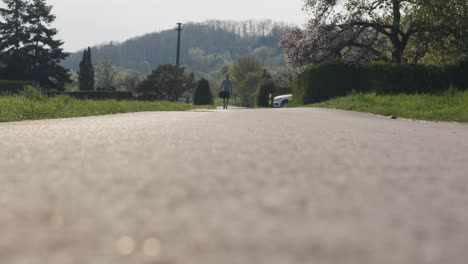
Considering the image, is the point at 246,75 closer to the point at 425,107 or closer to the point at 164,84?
the point at 164,84

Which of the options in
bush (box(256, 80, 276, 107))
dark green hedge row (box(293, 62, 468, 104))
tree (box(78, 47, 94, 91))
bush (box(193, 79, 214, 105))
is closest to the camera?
dark green hedge row (box(293, 62, 468, 104))

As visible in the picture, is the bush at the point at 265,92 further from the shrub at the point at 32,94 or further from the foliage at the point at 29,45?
the shrub at the point at 32,94

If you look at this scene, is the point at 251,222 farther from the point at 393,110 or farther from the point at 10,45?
the point at 10,45

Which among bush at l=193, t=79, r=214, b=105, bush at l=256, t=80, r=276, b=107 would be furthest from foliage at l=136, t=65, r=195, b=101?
bush at l=256, t=80, r=276, b=107

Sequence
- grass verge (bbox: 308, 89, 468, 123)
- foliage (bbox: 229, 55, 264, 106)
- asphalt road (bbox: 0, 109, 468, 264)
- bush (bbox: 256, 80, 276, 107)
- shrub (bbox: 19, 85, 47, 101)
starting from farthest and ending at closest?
foliage (bbox: 229, 55, 264, 106) < bush (bbox: 256, 80, 276, 107) < shrub (bbox: 19, 85, 47, 101) < grass verge (bbox: 308, 89, 468, 123) < asphalt road (bbox: 0, 109, 468, 264)

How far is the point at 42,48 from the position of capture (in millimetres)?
60844

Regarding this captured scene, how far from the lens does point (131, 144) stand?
123 inches

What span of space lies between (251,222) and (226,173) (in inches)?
35.3

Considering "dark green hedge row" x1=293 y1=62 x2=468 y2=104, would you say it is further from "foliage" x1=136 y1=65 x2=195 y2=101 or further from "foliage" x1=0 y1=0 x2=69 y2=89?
"foliage" x1=0 y1=0 x2=69 y2=89

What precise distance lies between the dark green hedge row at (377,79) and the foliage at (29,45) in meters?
39.9

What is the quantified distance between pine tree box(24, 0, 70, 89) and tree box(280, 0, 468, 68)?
126ft

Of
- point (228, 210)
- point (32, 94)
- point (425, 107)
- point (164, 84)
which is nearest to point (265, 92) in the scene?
point (164, 84)

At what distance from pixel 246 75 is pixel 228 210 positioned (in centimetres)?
10275

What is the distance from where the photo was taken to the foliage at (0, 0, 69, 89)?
58381 mm
